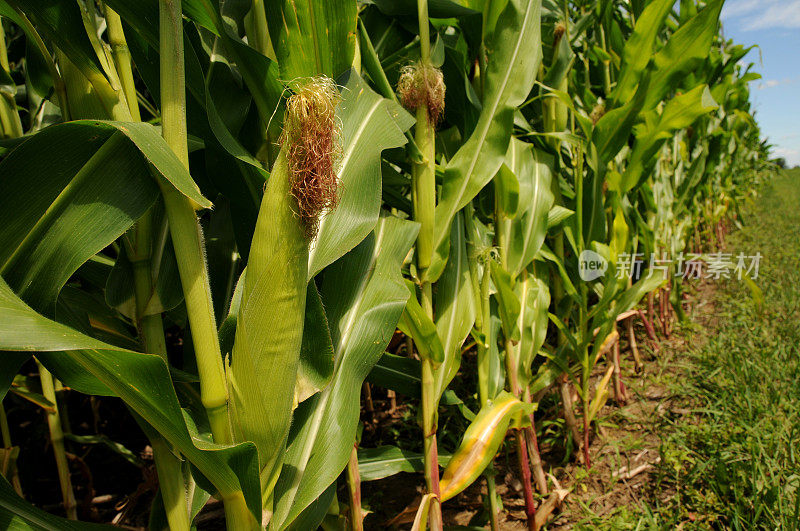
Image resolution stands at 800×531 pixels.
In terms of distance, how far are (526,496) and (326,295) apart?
100 cm

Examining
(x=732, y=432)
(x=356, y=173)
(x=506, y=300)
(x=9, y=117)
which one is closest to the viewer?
(x=356, y=173)

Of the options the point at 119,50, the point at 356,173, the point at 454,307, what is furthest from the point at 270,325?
the point at 454,307

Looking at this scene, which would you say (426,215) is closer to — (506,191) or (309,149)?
(506,191)

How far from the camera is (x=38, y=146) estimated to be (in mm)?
682

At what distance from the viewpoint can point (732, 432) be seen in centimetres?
195

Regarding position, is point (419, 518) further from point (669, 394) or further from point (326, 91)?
point (669, 394)

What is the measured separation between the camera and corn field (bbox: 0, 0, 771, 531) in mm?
693

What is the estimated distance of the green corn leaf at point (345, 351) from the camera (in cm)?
92

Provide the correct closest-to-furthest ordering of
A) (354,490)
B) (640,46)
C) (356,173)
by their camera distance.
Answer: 1. (356,173)
2. (354,490)
3. (640,46)

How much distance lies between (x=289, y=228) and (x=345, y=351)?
0.37 m

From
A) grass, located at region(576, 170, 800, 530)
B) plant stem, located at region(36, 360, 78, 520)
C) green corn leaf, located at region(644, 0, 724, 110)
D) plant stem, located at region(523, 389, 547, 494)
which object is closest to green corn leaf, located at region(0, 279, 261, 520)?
plant stem, located at region(36, 360, 78, 520)

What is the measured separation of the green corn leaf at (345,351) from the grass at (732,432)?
3.59 feet

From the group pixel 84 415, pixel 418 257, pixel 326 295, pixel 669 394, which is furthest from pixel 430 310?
pixel 84 415

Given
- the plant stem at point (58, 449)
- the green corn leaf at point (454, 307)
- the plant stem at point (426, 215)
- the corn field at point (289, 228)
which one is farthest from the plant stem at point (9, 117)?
the green corn leaf at point (454, 307)
